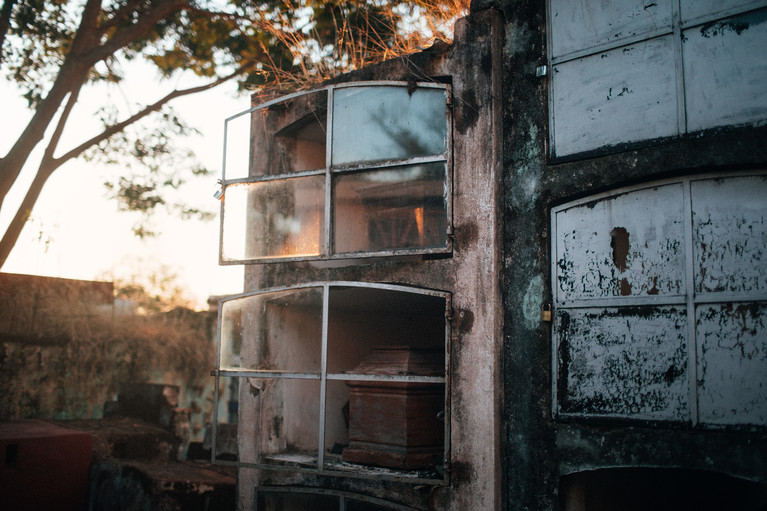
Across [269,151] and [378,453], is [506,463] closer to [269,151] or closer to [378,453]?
[378,453]

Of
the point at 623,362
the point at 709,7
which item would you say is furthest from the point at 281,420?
the point at 709,7

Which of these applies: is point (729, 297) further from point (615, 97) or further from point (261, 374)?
point (261, 374)

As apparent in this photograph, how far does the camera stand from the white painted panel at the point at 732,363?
4422 mm

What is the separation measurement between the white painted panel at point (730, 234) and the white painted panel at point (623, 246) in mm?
140

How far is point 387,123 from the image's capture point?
6.27m

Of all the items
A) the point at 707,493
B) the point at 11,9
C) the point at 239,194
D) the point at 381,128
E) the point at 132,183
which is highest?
the point at 11,9

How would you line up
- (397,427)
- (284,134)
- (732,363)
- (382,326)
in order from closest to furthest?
(732,363) < (397,427) < (284,134) < (382,326)

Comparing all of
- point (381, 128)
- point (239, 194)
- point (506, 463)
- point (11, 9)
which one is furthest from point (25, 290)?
point (506, 463)

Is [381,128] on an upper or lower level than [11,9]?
lower

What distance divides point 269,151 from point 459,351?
11.2 feet

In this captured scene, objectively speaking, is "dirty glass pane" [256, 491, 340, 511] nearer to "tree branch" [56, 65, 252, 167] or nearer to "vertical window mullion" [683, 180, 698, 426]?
"vertical window mullion" [683, 180, 698, 426]

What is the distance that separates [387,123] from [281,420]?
333 centimetres

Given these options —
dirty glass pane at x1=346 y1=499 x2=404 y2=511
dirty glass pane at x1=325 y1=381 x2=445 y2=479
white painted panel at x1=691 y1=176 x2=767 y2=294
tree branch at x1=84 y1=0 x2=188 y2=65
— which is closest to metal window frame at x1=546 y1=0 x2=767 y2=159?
white painted panel at x1=691 y1=176 x2=767 y2=294

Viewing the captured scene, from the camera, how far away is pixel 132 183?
39.1ft
